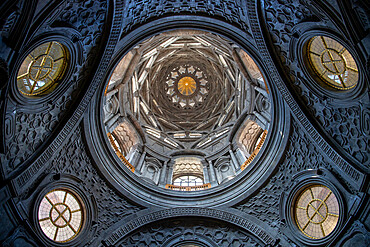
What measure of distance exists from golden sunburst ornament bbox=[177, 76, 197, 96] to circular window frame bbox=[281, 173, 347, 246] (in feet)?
66.1

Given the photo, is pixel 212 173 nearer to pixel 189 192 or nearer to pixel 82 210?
pixel 189 192

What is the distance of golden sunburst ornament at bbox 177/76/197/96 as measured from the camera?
106 ft

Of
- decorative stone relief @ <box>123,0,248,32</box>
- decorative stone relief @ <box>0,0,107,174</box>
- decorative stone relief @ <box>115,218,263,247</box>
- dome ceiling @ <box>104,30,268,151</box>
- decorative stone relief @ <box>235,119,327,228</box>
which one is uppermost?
dome ceiling @ <box>104,30,268,151</box>

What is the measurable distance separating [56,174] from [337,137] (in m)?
11.3

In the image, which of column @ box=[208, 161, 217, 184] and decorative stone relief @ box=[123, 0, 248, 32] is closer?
decorative stone relief @ box=[123, 0, 248, 32]

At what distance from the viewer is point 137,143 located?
71.4 feet

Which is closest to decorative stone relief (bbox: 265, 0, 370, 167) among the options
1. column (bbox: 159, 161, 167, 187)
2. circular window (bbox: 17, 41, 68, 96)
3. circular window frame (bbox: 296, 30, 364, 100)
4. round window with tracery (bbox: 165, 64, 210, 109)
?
circular window frame (bbox: 296, 30, 364, 100)

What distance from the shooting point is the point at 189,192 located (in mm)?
16625

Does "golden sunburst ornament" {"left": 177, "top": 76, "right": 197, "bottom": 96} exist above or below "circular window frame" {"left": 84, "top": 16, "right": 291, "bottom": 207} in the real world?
above

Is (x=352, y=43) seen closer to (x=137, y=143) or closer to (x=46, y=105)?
(x=46, y=105)

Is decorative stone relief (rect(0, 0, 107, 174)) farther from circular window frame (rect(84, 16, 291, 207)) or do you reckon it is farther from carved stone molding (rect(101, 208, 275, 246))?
carved stone molding (rect(101, 208, 275, 246))

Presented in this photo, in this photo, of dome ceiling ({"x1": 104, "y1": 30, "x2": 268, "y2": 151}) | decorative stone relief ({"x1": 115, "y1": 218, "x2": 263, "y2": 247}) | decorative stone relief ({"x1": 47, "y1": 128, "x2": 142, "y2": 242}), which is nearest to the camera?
decorative stone relief ({"x1": 47, "y1": 128, "x2": 142, "y2": 242})

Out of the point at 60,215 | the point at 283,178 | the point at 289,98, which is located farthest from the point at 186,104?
the point at 60,215

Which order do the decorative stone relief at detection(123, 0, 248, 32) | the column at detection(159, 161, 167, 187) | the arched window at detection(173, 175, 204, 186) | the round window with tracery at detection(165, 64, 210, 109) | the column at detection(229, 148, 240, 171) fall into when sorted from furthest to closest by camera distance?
the round window with tracery at detection(165, 64, 210, 109)
the arched window at detection(173, 175, 204, 186)
the column at detection(159, 161, 167, 187)
the column at detection(229, 148, 240, 171)
the decorative stone relief at detection(123, 0, 248, 32)
